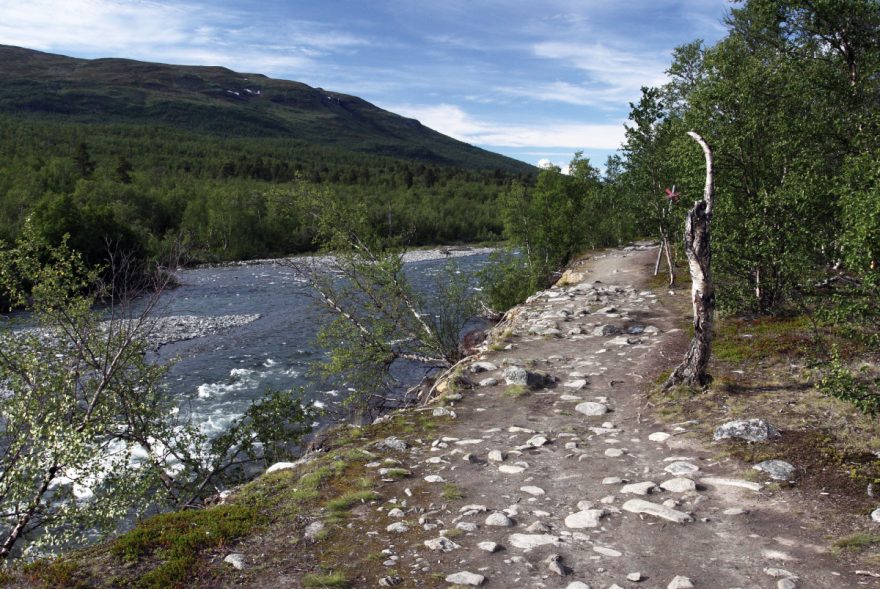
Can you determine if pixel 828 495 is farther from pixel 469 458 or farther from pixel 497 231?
pixel 497 231

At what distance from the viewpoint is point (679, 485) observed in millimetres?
8047

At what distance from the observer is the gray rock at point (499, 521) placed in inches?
286

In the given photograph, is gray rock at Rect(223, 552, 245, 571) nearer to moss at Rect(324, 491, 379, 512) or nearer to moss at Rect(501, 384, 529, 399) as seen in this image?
moss at Rect(324, 491, 379, 512)

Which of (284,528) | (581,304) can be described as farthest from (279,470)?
(581,304)

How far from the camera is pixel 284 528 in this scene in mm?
7453

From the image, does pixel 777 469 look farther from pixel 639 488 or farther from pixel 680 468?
pixel 639 488

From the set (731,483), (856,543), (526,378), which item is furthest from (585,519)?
(526,378)

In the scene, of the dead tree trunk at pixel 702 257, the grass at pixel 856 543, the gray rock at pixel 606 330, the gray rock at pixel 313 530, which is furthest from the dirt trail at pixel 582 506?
the gray rock at pixel 606 330

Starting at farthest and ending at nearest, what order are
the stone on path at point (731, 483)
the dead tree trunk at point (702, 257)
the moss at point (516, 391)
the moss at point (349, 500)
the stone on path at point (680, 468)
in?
the moss at point (516, 391) < the dead tree trunk at point (702, 257) < the stone on path at point (680, 468) < the moss at point (349, 500) < the stone on path at point (731, 483)

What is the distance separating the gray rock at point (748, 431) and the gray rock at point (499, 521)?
177 inches

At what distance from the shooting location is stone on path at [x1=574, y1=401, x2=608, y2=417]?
11.6m

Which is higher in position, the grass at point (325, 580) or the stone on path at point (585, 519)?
the stone on path at point (585, 519)

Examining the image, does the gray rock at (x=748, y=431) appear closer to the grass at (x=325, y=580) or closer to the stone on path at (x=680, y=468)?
the stone on path at (x=680, y=468)

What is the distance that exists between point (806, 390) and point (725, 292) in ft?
20.6
